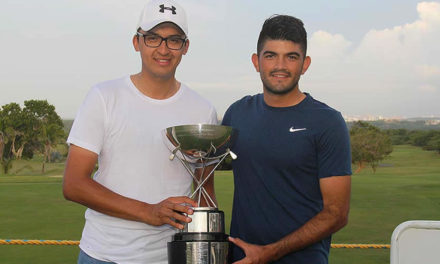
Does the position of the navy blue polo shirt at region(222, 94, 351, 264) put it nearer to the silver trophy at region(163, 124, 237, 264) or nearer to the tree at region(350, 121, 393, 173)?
the silver trophy at region(163, 124, 237, 264)

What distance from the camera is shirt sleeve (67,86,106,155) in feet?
8.29

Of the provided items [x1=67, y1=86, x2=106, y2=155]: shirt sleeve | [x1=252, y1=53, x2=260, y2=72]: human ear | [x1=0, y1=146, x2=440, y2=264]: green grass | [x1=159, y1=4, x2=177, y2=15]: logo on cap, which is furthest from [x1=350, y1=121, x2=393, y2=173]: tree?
[x1=67, y1=86, x2=106, y2=155]: shirt sleeve

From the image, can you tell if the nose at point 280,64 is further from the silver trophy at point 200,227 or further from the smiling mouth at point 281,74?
the silver trophy at point 200,227

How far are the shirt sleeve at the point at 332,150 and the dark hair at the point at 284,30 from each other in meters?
0.38

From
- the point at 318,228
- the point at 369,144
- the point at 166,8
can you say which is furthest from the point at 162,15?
the point at 369,144

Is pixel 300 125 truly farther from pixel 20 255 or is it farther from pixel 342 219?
pixel 20 255

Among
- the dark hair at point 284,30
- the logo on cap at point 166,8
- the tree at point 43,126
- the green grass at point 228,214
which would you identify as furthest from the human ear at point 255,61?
the tree at point 43,126

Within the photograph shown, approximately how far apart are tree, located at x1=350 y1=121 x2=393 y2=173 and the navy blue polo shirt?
42499mm

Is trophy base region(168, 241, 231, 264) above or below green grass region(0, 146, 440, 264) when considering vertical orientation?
above

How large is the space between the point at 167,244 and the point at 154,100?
65cm

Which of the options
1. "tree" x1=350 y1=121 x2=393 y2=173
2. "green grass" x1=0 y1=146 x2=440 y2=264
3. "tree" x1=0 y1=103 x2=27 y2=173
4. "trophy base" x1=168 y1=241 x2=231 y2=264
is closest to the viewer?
"trophy base" x1=168 y1=241 x2=231 y2=264

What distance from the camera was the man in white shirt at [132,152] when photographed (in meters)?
2.54

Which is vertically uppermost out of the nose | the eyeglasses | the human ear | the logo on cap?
the logo on cap

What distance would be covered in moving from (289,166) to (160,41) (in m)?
0.80
